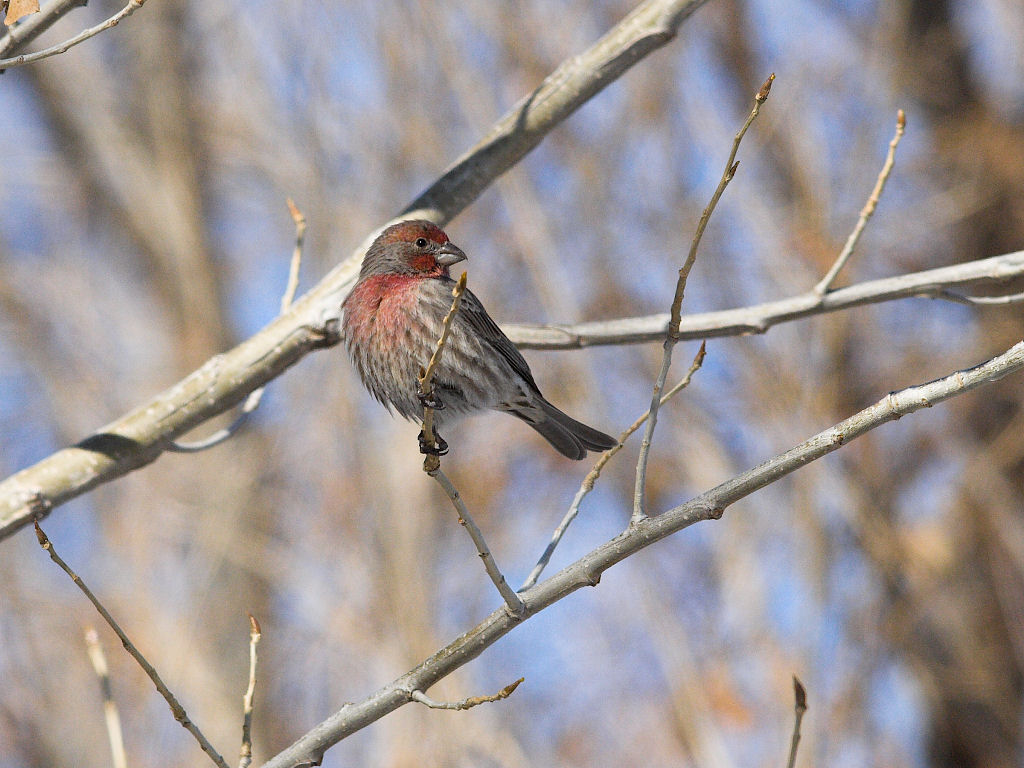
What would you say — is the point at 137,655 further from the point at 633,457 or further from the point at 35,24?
the point at 633,457

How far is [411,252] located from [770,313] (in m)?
1.48

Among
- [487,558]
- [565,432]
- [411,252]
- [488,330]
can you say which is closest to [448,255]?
[411,252]

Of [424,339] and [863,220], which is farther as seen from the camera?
[424,339]

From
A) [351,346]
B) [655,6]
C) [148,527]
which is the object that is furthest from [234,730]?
[655,6]

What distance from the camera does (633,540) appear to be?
2619mm

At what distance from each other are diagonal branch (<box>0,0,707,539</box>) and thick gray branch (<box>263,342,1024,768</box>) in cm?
149

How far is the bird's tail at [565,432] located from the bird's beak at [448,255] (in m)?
0.68

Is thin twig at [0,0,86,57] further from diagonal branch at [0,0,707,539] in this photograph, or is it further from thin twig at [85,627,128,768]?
thin twig at [85,627,128,768]

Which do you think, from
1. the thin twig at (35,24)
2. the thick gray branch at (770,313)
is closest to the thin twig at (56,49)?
the thin twig at (35,24)

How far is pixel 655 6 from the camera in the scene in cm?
391

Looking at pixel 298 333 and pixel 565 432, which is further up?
pixel 298 333

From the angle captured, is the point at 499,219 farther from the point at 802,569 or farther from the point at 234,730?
the point at 234,730

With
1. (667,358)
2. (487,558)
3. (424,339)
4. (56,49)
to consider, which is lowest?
(487,558)

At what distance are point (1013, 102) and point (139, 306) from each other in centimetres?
892
